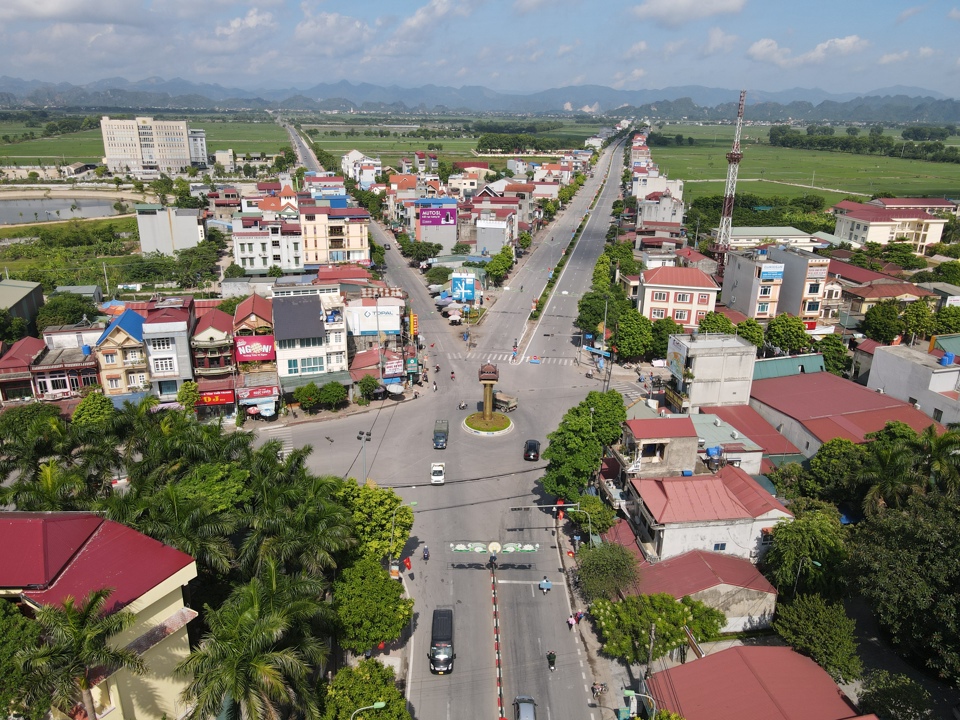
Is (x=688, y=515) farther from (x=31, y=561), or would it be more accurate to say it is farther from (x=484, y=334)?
(x=484, y=334)

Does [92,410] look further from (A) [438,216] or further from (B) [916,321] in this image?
(B) [916,321]

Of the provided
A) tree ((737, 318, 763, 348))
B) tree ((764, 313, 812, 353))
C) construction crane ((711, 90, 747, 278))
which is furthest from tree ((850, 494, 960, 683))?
construction crane ((711, 90, 747, 278))

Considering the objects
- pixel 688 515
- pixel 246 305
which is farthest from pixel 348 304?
pixel 688 515

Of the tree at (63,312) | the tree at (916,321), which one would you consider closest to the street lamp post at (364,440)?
the tree at (63,312)

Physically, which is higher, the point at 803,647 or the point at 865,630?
the point at 803,647

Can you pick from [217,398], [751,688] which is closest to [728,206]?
[217,398]
